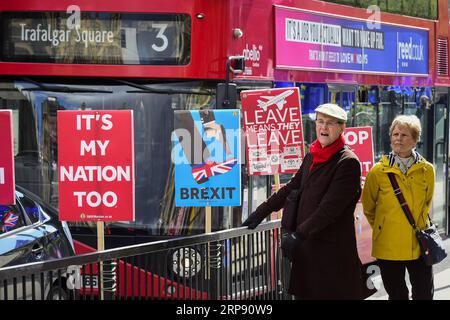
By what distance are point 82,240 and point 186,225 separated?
969 mm

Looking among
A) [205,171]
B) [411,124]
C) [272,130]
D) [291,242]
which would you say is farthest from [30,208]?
[411,124]

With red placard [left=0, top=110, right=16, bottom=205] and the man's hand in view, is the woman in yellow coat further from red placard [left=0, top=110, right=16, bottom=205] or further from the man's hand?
red placard [left=0, top=110, right=16, bottom=205]

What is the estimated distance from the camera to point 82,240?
29.5ft

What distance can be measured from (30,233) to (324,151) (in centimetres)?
288

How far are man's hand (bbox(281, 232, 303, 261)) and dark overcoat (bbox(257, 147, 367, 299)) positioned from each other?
0.04m

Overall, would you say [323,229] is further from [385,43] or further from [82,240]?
[385,43]

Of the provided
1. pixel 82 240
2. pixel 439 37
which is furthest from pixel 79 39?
pixel 439 37

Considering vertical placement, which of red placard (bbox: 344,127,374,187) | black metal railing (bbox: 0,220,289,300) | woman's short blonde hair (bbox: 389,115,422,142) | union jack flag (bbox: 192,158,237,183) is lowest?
black metal railing (bbox: 0,220,289,300)

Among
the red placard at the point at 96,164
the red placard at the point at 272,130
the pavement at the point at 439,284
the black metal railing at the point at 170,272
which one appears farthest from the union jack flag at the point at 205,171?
the pavement at the point at 439,284

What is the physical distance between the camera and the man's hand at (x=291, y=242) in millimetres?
5836

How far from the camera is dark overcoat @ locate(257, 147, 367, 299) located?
5.86 meters

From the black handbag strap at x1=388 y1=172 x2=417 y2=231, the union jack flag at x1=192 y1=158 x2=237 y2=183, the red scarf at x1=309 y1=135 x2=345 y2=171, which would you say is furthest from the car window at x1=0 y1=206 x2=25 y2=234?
the black handbag strap at x1=388 y1=172 x2=417 y2=231

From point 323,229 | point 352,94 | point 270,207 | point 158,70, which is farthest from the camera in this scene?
point 352,94

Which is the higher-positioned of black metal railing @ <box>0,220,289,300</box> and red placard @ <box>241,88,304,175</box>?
red placard @ <box>241,88,304,175</box>
